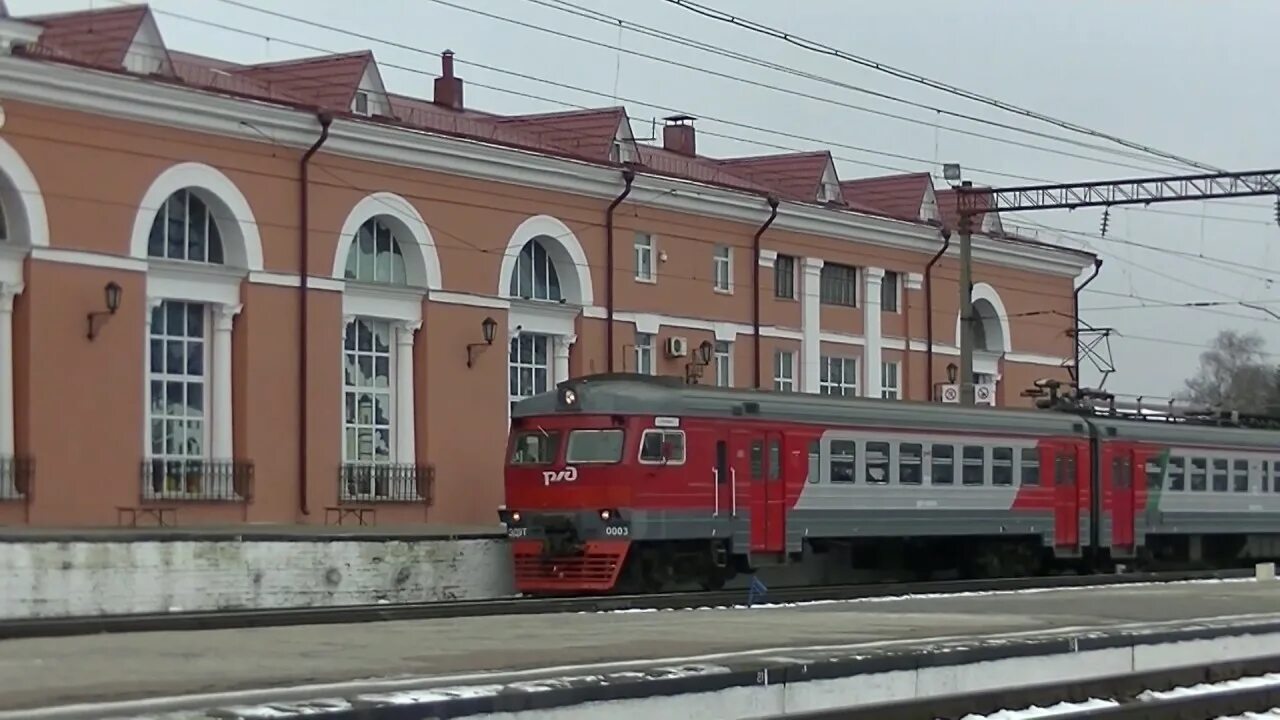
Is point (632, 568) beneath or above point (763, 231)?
beneath

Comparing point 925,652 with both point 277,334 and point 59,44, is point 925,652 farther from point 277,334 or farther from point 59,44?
point 59,44

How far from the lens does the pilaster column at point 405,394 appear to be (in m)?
32.4

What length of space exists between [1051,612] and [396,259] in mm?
15883

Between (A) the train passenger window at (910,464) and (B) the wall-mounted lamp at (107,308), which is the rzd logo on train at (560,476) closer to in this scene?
(A) the train passenger window at (910,464)

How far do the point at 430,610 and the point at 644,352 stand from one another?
17.9 metres

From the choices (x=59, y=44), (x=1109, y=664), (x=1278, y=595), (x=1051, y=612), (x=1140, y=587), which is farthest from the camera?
(x=59, y=44)

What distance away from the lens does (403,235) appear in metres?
32.5

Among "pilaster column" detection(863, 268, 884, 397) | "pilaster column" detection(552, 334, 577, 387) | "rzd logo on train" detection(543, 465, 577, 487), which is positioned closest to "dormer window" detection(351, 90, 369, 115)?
"pilaster column" detection(552, 334, 577, 387)

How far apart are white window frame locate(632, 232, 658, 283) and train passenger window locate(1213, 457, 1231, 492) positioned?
10.6m

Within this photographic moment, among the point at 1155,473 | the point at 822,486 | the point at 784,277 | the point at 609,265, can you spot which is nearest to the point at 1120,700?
the point at 822,486

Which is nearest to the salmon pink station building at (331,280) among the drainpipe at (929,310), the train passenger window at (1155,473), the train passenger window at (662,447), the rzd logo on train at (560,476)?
the drainpipe at (929,310)

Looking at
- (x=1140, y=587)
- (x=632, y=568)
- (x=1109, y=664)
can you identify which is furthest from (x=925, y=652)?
(x=1140, y=587)

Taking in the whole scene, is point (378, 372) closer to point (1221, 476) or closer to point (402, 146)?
point (402, 146)

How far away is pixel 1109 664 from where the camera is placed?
1519 centimetres
